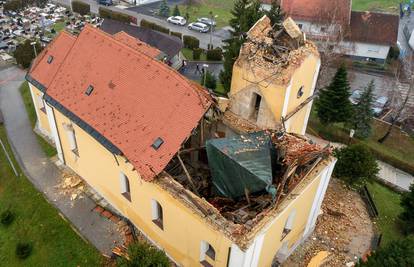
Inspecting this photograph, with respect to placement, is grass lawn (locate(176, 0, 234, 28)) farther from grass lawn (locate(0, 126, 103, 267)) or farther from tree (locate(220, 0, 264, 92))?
grass lawn (locate(0, 126, 103, 267))

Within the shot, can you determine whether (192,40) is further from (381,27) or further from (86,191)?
(86,191)

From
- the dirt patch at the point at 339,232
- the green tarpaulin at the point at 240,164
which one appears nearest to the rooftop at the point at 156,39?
the dirt patch at the point at 339,232

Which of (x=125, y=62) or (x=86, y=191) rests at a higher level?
(x=125, y=62)

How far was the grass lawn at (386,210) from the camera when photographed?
99.2 feet

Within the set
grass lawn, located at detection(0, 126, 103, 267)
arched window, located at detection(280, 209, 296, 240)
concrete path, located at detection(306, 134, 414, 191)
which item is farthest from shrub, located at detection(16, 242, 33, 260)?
concrete path, located at detection(306, 134, 414, 191)

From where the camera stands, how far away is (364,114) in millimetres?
41875

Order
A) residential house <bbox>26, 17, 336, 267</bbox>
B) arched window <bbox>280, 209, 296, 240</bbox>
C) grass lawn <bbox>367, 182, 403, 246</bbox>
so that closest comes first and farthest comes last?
residential house <bbox>26, 17, 336, 267</bbox>, arched window <bbox>280, 209, 296, 240</bbox>, grass lawn <bbox>367, 182, 403, 246</bbox>

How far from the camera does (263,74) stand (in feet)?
79.9

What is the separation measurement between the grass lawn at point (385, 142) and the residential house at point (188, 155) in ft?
48.1

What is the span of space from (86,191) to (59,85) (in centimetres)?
844

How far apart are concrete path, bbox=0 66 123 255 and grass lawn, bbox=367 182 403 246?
20.0 metres

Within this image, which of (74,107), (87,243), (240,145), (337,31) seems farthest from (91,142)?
(337,31)

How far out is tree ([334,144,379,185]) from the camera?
101ft

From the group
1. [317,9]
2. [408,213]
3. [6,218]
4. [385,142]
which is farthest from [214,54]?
[6,218]
